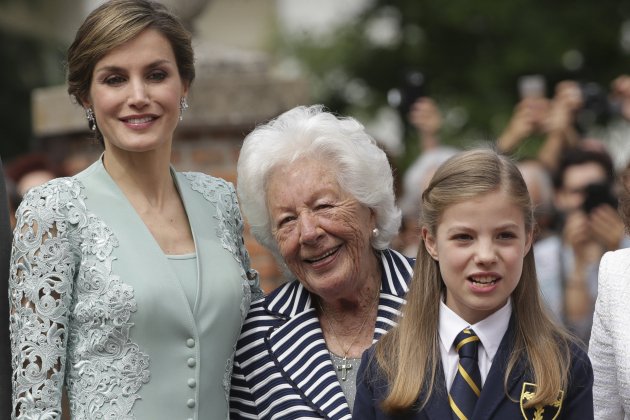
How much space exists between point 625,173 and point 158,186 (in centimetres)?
147

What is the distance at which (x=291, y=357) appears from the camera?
4.55 metres

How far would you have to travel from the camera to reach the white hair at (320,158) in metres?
4.54

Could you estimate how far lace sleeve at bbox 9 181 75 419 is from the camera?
13.1ft

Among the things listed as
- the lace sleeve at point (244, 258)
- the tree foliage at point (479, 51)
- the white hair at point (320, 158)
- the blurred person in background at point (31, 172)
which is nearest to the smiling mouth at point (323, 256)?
the white hair at point (320, 158)

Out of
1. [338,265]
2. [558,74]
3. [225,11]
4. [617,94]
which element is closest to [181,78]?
[338,265]

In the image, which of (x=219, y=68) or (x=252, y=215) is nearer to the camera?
(x=252, y=215)

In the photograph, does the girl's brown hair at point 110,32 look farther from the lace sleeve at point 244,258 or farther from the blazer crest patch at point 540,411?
the blazer crest patch at point 540,411

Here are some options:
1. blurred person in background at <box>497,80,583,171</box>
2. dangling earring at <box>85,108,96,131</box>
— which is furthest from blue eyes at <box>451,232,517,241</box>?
blurred person in background at <box>497,80,583,171</box>

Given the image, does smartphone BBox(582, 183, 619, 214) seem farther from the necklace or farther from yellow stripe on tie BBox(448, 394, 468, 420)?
yellow stripe on tie BBox(448, 394, 468, 420)

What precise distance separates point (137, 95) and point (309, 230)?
696 millimetres

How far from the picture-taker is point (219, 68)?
24.0 ft

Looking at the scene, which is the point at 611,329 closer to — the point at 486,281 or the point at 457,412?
the point at 486,281

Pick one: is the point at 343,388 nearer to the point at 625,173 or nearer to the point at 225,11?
the point at 625,173

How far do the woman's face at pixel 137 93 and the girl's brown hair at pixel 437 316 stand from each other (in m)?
0.86
